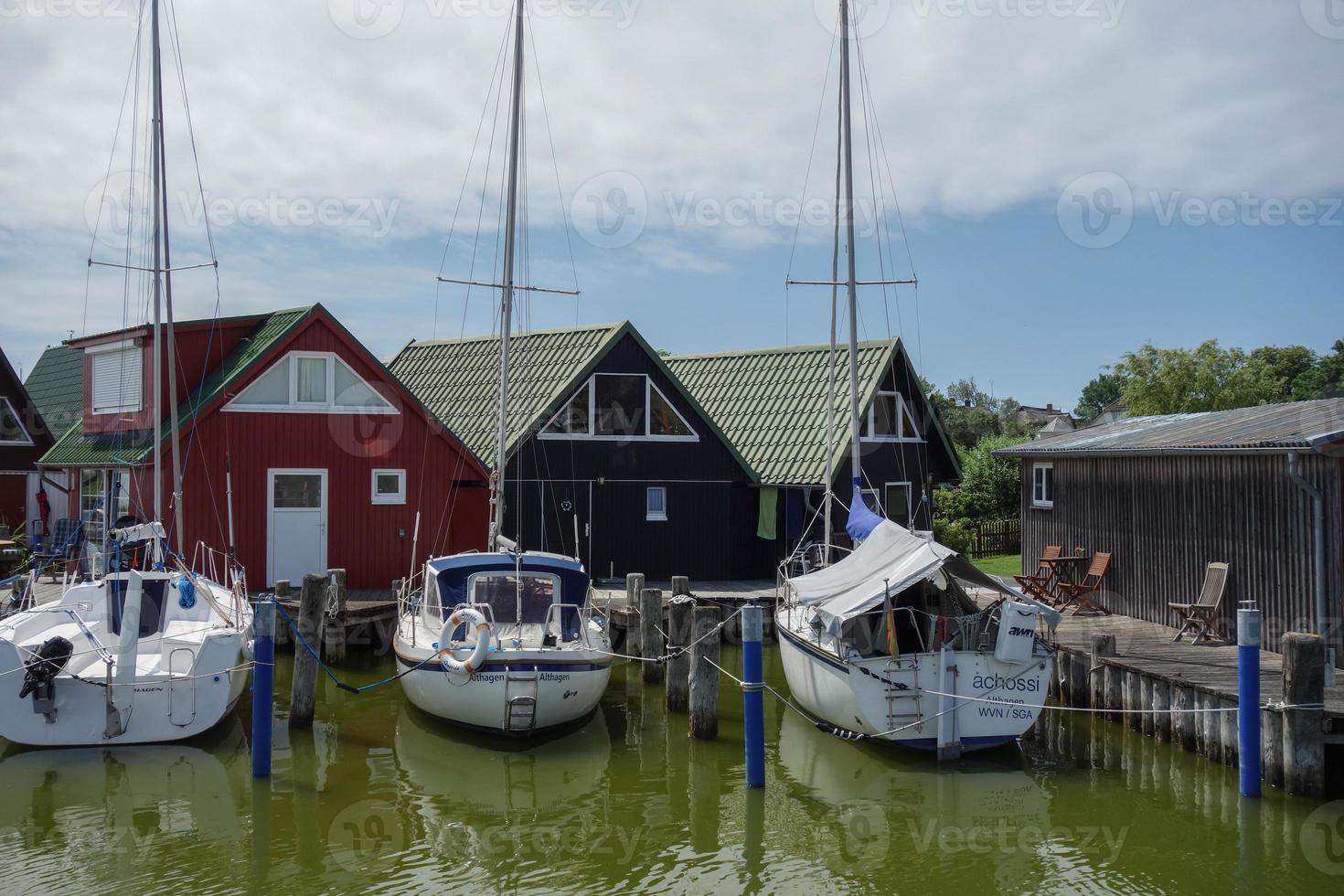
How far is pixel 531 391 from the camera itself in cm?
2505

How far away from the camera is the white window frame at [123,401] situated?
21953mm

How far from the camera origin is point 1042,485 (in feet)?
74.3

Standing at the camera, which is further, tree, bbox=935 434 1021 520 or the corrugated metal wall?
tree, bbox=935 434 1021 520

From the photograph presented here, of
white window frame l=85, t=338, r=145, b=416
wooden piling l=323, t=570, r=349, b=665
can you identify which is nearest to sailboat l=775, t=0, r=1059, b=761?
wooden piling l=323, t=570, r=349, b=665

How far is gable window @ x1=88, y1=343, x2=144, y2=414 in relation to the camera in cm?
2209

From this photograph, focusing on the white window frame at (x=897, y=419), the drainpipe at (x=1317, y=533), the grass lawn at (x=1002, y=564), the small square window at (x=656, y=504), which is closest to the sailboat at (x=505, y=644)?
the small square window at (x=656, y=504)

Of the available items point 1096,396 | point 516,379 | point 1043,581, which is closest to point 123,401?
point 516,379

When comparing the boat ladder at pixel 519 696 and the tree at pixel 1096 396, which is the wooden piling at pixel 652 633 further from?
the tree at pixel 1096 396

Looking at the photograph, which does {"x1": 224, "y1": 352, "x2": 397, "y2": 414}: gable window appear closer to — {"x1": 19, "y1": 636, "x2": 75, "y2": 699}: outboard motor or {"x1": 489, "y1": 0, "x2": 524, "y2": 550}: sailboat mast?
{"x1": 489, "y1": 0, "x2": 524, "y2": 550}: sailboat mast

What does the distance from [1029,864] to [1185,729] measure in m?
4.12

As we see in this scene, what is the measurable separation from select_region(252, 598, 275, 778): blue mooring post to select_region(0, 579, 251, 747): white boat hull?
1512 mm

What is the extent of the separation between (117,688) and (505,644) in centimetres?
463

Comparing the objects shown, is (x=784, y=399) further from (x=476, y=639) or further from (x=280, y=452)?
(x=476, y=639)

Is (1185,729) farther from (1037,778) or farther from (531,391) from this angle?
(531,391)
